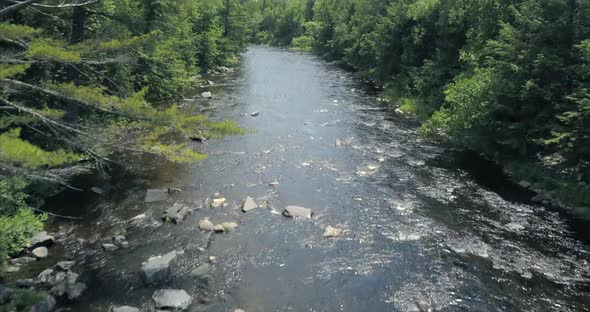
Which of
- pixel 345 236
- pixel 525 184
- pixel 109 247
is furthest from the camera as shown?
pixel 525 184

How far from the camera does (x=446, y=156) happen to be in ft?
67.1

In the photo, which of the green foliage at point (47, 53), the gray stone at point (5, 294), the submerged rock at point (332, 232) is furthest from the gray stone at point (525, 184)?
the gray stone at point (5, 294)

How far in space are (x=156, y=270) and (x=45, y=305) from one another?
2.51 metres

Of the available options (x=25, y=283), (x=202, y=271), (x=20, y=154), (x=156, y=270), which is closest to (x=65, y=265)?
(x=25, y=283)

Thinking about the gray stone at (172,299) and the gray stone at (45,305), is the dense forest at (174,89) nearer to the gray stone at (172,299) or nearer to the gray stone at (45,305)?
the gray stone at (45,305)

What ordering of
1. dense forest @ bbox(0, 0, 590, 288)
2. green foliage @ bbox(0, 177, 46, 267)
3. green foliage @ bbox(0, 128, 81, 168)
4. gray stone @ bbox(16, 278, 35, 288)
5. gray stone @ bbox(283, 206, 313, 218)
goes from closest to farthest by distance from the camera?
green foliage @ bbox(0, 128, 81, 168) < dense forest @ bbox(0, 0, 590, 288) < gray stone @ bbox(16, 278, 35, 288) < green foliage @ bbox(0, 177, 46, 267) < gray stone @ bbox(283, 206, 313, 218)

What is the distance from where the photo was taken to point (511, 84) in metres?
17.8

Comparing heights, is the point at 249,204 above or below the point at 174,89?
below

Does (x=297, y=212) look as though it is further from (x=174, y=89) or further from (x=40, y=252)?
(x=174, y=89)

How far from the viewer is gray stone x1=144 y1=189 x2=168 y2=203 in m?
15.2

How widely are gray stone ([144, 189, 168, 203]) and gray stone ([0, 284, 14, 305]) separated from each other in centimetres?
583

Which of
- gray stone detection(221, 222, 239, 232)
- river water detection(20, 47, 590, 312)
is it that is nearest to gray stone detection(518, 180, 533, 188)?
river water detection(20, 47, 590, 312)

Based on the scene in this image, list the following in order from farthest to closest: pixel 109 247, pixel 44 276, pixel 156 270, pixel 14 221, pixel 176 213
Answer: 1. pixel 176 213
2. pixel 109 247
3. pixel 14 221
4. pixel 156 270
5. pixel 44 276

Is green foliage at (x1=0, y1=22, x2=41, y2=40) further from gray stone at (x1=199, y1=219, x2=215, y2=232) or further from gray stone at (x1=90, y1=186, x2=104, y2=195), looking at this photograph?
gray stone at (x1=90, y1=186, x2=104, y2=195)
